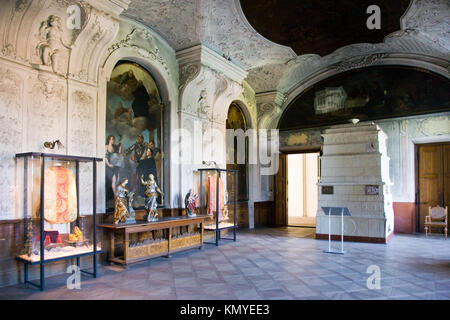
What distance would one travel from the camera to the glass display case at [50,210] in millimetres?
5202

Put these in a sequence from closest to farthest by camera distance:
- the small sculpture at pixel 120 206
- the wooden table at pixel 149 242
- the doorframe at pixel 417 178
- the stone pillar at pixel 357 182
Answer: the wooden table at pixel 149 242, the small sculpture at pixel 120 206, the stone pillar at pixel 357 182, the doorframe at pixel 417 178

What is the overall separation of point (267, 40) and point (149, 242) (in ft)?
21.6

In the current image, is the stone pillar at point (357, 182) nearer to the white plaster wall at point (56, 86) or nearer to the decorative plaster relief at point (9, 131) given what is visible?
the white plaster wall at point (56, 86)

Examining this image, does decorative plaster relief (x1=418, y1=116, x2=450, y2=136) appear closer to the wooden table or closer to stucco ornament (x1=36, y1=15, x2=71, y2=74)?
the wooden table

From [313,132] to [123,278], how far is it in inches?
383

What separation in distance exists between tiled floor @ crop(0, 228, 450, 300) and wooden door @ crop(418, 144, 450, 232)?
9.06 ft

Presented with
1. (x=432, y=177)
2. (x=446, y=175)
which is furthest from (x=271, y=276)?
(x=446, y=175)

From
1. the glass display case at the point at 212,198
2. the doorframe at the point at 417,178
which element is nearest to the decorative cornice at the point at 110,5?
the glass display case at the point at 212,198

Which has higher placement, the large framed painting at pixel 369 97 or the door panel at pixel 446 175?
the large framed painting at pixel 369 97

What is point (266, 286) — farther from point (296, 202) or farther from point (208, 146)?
point (296, 202)

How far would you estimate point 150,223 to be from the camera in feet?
22.6

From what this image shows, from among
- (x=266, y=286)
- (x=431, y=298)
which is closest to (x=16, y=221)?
(x=266, y=286)

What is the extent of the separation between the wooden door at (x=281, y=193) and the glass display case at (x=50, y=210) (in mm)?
8773

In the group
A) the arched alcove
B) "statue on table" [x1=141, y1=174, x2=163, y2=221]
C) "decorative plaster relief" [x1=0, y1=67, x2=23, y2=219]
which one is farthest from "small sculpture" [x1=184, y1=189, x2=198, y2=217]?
"decorative plaster relief" [x1=0, y1=67, x2=23, y2=219]
